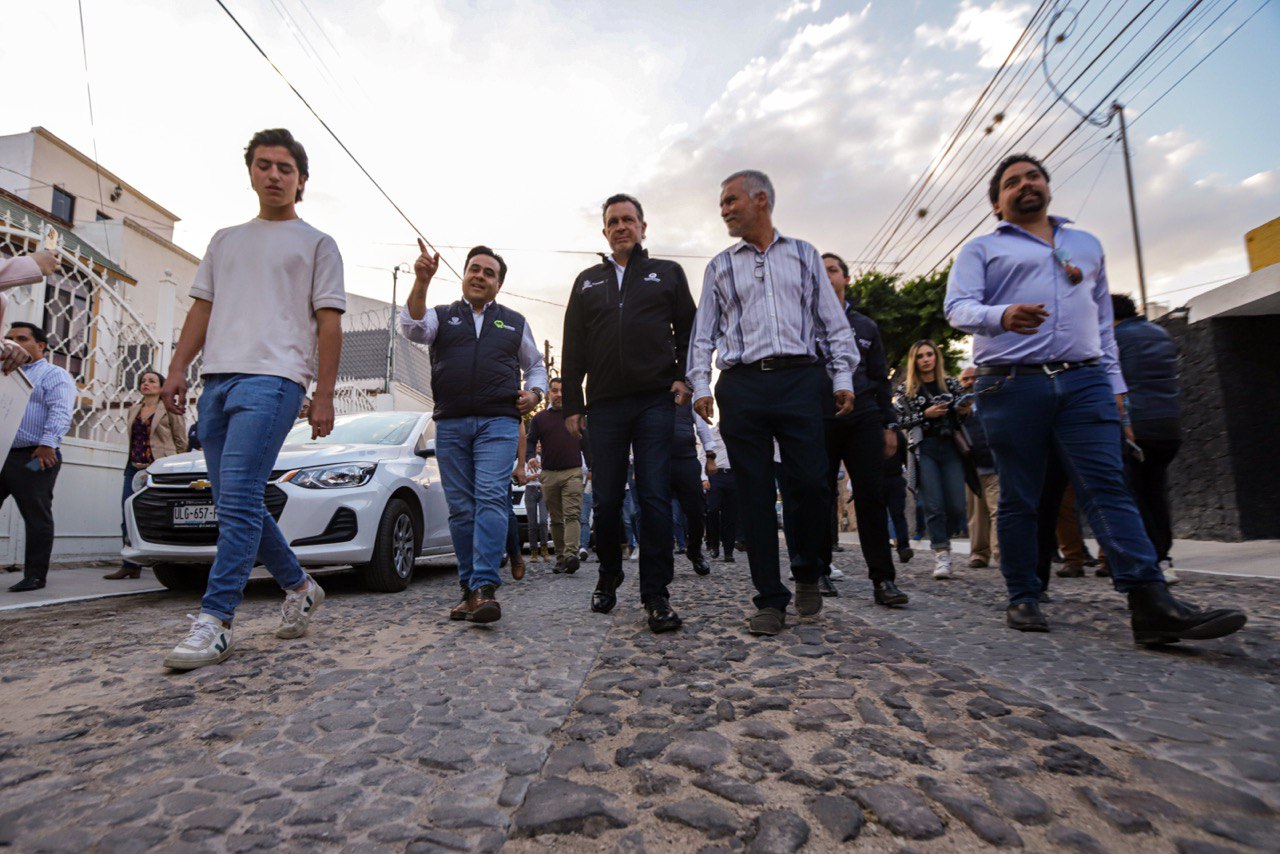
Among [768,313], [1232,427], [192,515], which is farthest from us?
[1232,427]

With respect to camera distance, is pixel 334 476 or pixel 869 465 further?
pixel 334 476

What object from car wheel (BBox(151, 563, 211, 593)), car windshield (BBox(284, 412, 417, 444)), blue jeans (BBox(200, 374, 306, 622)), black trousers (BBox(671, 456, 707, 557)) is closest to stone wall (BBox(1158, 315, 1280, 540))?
black trousers (BBox(671, 456, 707, 557))

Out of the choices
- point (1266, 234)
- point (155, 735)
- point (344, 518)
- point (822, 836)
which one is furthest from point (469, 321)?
point (1266, 234)

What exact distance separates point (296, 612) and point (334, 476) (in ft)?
6.61

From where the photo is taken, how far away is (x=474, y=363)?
4066 mm

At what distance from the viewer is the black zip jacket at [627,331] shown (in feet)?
12.1

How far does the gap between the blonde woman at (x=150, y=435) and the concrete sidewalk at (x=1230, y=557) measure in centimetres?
814

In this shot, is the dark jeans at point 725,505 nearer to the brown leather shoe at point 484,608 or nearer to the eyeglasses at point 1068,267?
the brown leather shoe at point 484,608

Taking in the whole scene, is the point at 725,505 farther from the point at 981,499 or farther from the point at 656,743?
the point at 656,743

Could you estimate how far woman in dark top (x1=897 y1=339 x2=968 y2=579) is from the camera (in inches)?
237

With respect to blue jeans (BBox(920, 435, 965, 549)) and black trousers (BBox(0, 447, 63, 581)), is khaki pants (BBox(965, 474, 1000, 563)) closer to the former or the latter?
blue jeans (BBox(920, 435, 965, 549))

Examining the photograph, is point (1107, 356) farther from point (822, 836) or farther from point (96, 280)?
point (96, 280)

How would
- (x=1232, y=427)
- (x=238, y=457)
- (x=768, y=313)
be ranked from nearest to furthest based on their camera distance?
(x=238, y=457) < (x=768, y=313) < (x=1232, y=427)

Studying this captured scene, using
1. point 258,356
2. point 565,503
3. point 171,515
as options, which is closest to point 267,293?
Answer: point 258,356
